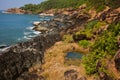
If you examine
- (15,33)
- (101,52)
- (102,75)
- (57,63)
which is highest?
(101,52)

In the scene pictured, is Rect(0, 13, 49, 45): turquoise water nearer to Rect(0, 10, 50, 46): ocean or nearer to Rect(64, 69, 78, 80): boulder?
Rect(0, 10, 50, 46): ocean

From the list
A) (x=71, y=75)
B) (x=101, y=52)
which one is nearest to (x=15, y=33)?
(x=101, y=52)

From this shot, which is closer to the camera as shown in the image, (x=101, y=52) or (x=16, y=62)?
(x=16, y=62)

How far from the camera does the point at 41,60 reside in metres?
41.7

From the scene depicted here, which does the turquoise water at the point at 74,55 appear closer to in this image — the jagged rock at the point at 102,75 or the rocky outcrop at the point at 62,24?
the jagged rock at the point at 102,75

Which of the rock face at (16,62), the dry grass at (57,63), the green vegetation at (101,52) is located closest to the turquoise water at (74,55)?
the dry grass at (57,63)

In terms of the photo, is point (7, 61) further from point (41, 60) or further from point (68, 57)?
point (68, 57)

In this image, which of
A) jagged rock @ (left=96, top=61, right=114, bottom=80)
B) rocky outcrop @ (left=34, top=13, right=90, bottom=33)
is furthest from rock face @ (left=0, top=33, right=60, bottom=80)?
rocky outcrop @ (left=34, top=13, right=90, bottom=33)

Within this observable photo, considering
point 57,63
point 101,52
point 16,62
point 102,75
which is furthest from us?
point 57,63

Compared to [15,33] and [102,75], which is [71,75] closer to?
[102,75]

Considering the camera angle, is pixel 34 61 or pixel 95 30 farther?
pixel 95 30

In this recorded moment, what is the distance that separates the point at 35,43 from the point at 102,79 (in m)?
23.6

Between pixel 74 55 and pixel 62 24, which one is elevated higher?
pixel 74 55

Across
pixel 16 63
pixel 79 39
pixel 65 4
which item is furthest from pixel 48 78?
pixel 65 4
